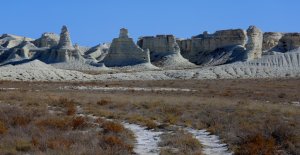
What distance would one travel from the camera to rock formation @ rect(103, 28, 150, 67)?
95938mm

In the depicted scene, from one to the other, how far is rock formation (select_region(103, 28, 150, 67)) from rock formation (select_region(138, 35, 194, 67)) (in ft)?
24.0

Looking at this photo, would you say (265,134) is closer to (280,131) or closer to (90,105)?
(280,131)

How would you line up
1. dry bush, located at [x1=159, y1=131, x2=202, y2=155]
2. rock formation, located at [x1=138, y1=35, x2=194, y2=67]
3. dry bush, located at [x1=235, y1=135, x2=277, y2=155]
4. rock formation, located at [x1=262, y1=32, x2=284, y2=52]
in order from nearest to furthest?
dry bush, located at [x1=235, y1=135, x2=277, y2=155] → dry bush, located at [x1=159, y1=131, x2=202, y2=155] → rock formation, located at [x1=138, y1=35, x2=194, y2=67] → rock formation, located at [x1=262, y1=32, x2=284, y2=52]

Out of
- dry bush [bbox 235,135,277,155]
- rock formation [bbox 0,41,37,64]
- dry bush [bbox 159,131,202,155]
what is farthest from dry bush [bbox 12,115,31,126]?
rock formation [bbox 0,41,37,64]

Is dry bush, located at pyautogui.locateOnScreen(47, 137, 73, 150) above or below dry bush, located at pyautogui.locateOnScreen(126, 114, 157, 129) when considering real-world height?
above

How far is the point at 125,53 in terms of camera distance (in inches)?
3853

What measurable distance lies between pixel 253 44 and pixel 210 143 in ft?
287

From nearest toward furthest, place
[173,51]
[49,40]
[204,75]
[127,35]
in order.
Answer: [204,75]
[127,35]
[173,51]
[49,40]

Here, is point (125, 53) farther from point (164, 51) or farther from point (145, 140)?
point (145, 140)

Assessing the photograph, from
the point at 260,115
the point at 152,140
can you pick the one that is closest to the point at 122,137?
the point at 152,140

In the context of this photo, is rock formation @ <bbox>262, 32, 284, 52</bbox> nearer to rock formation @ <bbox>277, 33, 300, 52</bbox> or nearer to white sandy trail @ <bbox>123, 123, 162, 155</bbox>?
rock formation @ <bbox>277, 33, 300, 52</bbox>

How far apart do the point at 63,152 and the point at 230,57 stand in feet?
310

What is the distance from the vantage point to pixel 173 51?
357 feet

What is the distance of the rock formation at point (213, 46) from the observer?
359ft
